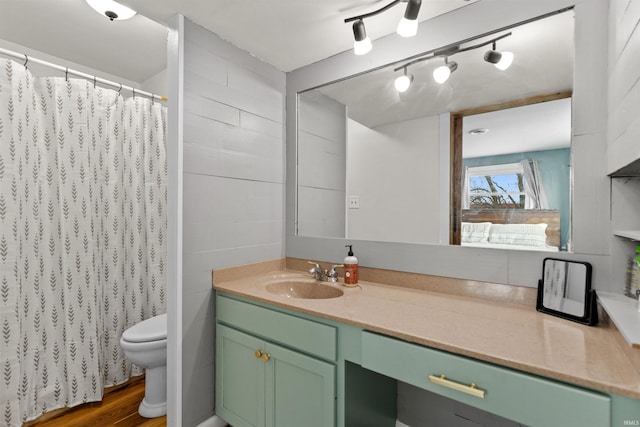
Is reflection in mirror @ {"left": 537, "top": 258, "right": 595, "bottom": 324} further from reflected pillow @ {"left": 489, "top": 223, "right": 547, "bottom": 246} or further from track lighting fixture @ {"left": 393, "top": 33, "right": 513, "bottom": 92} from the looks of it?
track lighting fixture @ {"left": 393, "top": 33, "right": 513, "bottom": 92}

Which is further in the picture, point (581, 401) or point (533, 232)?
point (533, 232)

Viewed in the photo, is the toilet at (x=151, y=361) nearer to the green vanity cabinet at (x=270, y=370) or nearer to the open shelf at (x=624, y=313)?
the green vanity cabinet at (x=270, y=370)

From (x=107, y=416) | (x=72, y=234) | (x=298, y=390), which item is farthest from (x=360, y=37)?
(x=107, y=416)

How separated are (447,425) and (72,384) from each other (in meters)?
2.17

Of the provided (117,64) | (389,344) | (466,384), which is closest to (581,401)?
(466,384)

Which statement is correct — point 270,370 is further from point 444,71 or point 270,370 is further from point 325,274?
point 444,71

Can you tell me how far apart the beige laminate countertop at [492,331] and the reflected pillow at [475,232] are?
10.6 inches

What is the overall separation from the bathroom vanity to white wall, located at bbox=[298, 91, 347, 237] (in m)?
0.41

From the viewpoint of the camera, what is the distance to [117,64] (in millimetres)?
2541

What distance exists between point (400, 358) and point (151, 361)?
1.54 meters

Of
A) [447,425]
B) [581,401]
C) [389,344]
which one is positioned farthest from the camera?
[447,425]

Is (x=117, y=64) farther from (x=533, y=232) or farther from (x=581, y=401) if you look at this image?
(x=581, y=401)

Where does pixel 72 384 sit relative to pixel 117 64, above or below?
below

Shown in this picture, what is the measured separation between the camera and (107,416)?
69.5 inches
